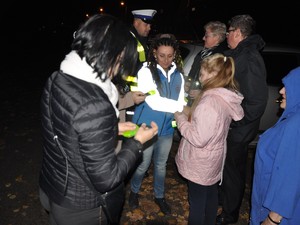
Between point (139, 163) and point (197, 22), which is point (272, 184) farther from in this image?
point (197, 22)

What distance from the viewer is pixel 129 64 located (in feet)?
5.63

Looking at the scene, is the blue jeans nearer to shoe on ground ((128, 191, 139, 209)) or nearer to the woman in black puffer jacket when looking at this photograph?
shoe on ground ((128, 191, 139, 209))

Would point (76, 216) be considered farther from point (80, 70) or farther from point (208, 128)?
point (208, 128)

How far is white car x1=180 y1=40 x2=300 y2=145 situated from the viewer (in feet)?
15.4

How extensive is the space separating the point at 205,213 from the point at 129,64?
215 cm

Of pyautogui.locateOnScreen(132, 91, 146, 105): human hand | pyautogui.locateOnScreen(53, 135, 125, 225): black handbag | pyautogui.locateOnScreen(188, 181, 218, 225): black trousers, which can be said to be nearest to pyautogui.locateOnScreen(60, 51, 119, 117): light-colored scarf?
pyautogui.locateOnScreen(53, 135, 125, 225): black handbag

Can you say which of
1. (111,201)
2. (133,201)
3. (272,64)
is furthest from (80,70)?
(272,64)

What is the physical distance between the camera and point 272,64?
4.93 m

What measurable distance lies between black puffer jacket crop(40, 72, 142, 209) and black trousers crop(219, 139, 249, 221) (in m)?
1.80

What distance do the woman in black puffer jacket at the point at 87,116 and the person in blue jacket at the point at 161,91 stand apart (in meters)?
1.33

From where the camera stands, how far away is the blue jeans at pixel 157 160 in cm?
335

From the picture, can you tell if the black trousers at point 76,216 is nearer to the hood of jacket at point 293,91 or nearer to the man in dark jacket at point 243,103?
the hood of jacket at point 293,91

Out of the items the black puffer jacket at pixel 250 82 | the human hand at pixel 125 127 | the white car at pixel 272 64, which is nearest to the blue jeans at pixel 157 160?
the black puffer jacket at pixel 250 82

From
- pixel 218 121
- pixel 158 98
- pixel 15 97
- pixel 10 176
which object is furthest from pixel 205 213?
pixel 15 97
